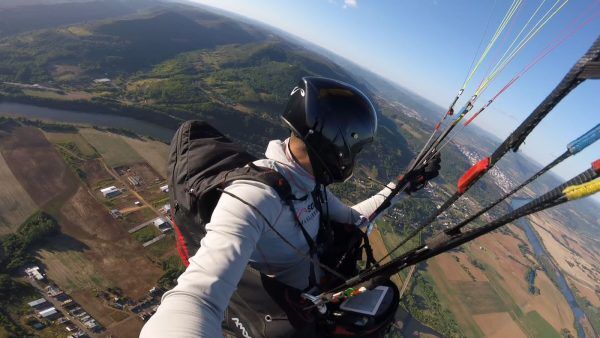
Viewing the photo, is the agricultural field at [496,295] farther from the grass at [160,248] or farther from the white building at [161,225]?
the white building at [161,225]

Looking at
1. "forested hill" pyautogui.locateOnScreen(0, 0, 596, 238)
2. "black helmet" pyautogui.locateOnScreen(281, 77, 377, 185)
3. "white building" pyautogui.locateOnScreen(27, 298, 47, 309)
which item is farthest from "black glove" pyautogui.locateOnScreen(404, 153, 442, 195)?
"forested hill" pyautogui.locateOnScreen(0, 0, 596, 238)

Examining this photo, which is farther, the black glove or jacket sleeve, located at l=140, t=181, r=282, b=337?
the black glove

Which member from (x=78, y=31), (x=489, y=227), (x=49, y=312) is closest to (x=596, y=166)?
(x=489, y=227)

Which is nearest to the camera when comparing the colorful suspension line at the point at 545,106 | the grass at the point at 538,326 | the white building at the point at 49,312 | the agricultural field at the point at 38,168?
the colorful suspension line at the point at 545,106

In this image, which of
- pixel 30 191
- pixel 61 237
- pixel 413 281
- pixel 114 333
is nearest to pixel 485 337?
pixel 413 281

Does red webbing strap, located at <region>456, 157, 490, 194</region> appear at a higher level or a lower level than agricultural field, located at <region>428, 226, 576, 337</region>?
higher

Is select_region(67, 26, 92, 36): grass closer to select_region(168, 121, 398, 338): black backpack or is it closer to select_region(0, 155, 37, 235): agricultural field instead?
select_region(0, 155, 37, 235): agricultural field

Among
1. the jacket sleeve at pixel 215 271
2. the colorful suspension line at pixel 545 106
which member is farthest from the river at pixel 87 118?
the colorful suspension line at pixel 545 106

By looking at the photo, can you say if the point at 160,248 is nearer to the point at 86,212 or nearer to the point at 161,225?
the point at 161,225
